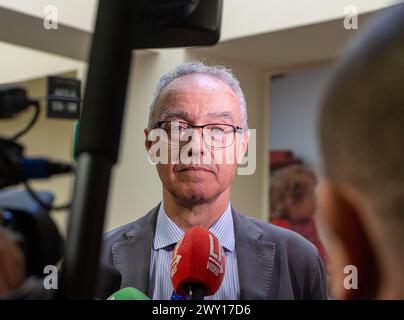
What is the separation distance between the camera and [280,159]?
2010 millimetres

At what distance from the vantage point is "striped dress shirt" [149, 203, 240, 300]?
160 cm

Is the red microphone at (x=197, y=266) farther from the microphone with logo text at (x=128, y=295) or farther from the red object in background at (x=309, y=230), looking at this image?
the red object in background at (x=309, y=230)

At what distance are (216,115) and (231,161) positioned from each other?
137mm

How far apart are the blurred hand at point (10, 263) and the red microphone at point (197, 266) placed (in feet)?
2.26

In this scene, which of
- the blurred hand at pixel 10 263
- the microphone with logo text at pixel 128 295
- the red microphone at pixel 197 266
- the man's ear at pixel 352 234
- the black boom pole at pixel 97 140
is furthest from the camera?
the microphone with logo text at pixel 128 295

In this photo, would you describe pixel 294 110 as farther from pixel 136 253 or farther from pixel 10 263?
pixel 10 263

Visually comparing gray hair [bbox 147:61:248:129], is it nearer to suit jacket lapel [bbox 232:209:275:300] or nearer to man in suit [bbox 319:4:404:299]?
suit jacket lapel [bbox 232:209:275:300]

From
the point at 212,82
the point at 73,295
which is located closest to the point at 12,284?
the point at 73,295

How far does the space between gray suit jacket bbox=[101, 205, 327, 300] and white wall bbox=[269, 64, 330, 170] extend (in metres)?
0.28

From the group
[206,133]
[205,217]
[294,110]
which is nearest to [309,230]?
[205,217]

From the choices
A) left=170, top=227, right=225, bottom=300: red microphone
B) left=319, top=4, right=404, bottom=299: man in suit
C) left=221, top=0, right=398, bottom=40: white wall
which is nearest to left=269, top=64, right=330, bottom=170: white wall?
left=221, top=0, right=398, bottom=40: white wall

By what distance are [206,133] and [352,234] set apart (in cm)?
111

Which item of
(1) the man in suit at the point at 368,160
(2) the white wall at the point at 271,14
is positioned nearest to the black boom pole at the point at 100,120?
(1) the man in suit at the point at 368,160

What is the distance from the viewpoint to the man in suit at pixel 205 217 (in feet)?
5.33
